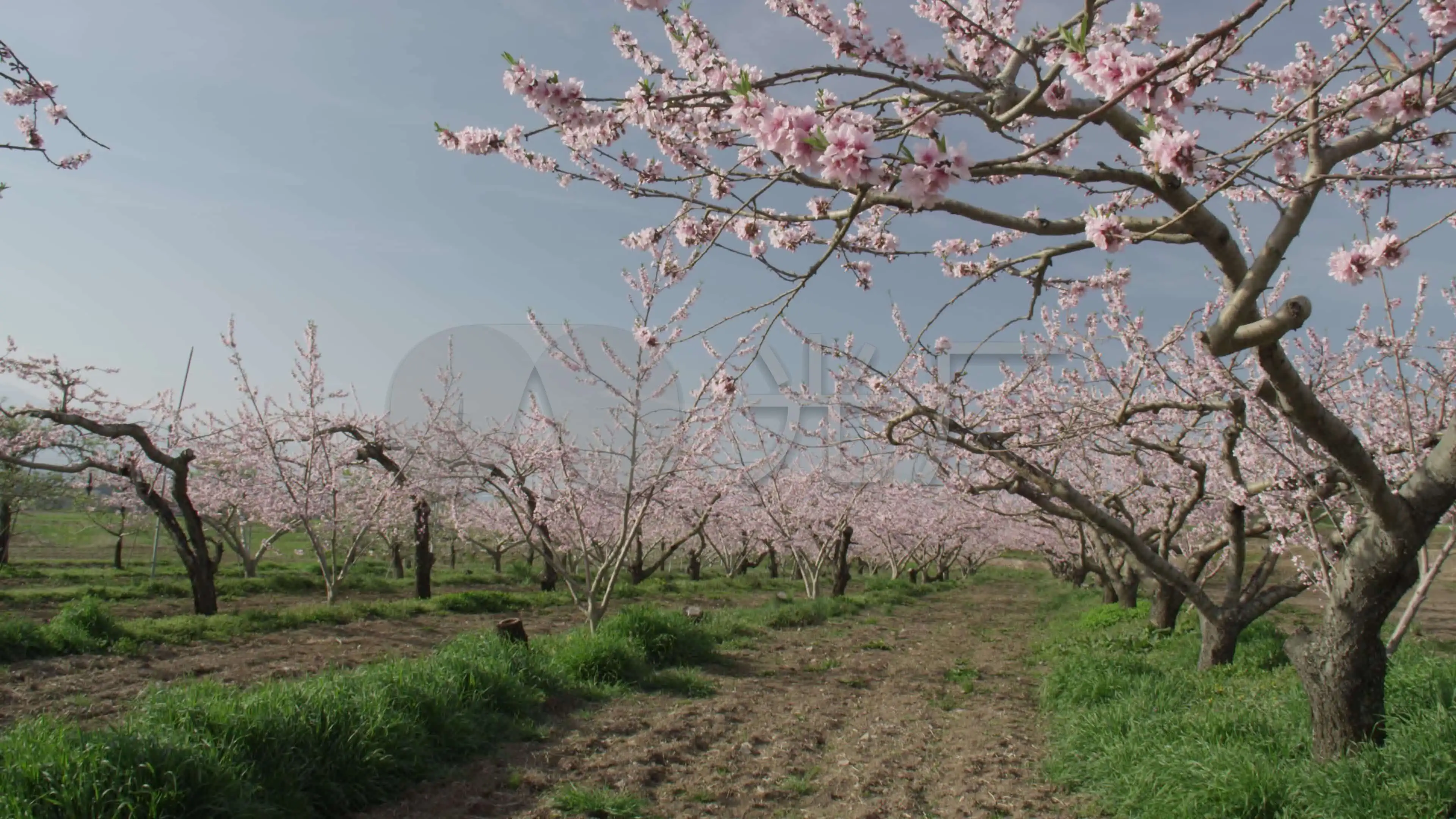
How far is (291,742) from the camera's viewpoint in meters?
4.17

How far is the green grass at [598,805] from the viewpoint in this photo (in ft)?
14.1

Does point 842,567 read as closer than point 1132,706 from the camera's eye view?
No

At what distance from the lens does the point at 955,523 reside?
2339cm

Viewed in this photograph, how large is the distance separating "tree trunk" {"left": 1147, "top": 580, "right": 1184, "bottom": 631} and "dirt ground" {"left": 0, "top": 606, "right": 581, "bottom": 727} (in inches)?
364

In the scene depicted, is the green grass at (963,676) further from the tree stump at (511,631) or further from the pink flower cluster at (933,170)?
the pink flower cluster at (933,170)

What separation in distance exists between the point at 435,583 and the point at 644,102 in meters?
19.2

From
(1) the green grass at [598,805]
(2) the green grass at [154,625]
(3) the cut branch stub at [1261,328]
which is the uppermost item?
(3) the cut branch stub at [1261,328]

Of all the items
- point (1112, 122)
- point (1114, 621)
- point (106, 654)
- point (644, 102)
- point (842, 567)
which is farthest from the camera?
point (842, 567)

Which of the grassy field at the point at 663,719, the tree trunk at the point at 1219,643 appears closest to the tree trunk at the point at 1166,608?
the grassy field at the point at 663,719

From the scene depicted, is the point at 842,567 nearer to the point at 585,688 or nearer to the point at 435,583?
the point at 435,583

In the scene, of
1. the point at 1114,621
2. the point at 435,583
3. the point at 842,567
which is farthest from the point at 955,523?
the point at 435,583

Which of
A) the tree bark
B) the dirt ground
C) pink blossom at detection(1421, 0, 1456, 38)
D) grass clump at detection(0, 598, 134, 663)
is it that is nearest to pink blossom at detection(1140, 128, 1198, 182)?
pink blossom at detection(1421, 0, 1456, 38)

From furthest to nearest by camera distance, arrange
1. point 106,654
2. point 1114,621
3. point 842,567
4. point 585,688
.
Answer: point 842,567 → point 1114,621 → point 106,654 → point 585,688

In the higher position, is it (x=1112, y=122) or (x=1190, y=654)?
(x=1112, y=122)
